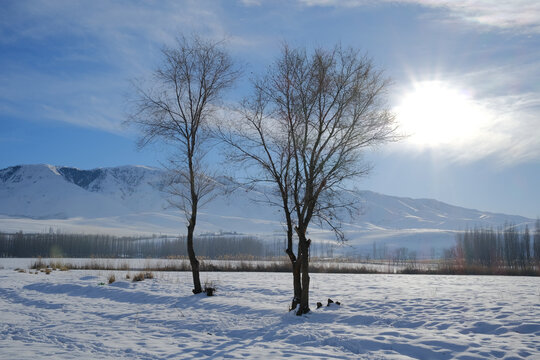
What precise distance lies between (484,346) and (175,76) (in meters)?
16.3

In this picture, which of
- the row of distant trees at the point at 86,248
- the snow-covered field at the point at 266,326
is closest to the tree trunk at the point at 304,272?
the snow-covered field at the point at 266,326

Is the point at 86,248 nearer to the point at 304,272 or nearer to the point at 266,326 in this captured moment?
the point at 304,272

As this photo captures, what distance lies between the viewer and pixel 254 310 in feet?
49.4

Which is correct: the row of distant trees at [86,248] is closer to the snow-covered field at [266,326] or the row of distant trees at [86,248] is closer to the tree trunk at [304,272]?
the snow-covered field at [266,326]

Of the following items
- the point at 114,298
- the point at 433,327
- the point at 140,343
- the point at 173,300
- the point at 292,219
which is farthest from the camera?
the point at 114,298

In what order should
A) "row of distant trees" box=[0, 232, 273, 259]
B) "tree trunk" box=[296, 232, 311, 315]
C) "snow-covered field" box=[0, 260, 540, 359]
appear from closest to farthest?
"snow-covered field" box=[0, 260, 540, 359], "tree trunk" box=[296, 232, 311, 315], "row of distant trees" box=[0, 232, 273, 259]

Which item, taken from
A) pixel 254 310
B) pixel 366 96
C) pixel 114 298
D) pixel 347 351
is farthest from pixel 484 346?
pixel 114 298

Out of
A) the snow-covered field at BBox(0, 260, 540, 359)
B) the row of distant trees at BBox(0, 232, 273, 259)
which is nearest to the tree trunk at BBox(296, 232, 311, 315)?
the snow-covered field at BBox(0, 260, 540, 359)

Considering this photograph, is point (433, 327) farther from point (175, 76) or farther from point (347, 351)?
point (175, 76)

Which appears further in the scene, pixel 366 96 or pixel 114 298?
pixel 114 298

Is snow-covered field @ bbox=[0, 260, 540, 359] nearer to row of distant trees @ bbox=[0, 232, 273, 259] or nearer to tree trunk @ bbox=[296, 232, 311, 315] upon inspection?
tree trunk @ bbox=[296, 232, 311, 315]

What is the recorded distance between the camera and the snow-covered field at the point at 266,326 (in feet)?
31.5

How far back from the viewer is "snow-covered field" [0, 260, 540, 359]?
31.5 ft

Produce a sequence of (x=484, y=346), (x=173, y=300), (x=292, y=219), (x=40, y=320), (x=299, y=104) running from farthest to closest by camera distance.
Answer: (x=173, y=300) < (x=292, y=219) < (x=299, y=104) < (x=40, y=320) < (x=484, y=346)
